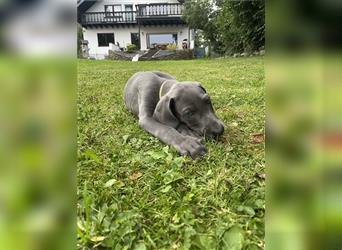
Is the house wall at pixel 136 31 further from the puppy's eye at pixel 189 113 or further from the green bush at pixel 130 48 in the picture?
the puppy's eye at pixel 189 113

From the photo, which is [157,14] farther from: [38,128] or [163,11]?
[38,128]

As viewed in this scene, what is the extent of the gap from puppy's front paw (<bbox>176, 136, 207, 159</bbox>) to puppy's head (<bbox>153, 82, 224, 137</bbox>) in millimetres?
226

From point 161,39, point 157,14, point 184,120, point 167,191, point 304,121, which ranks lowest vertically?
point 167,191

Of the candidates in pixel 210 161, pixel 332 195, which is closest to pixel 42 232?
pixel 332 195

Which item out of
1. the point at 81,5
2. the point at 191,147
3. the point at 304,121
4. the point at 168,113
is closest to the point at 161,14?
the point at 168,113

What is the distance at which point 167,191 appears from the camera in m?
1.63

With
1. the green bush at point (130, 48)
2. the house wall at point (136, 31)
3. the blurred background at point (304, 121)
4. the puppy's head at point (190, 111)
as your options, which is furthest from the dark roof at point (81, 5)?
the green bush at point (130, 48)

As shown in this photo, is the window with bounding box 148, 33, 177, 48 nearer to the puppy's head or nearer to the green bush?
the green bush

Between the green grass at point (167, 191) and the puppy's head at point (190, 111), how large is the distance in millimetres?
134

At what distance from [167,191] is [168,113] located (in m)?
1.09

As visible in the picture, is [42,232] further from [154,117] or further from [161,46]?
[161,46]

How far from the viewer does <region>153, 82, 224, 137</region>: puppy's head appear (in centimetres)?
247

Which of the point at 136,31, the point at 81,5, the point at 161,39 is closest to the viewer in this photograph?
the point at 81,5

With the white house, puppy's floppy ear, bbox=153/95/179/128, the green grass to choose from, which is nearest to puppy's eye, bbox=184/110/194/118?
puppy's floppy ear, bbox=153/95/179/128
